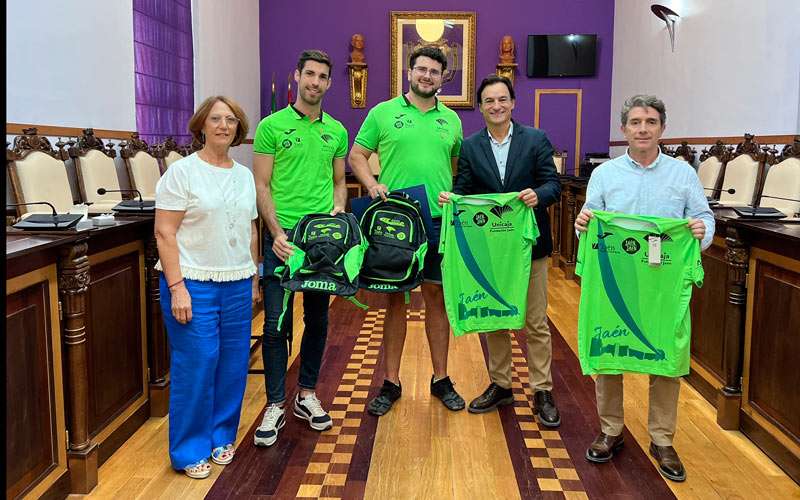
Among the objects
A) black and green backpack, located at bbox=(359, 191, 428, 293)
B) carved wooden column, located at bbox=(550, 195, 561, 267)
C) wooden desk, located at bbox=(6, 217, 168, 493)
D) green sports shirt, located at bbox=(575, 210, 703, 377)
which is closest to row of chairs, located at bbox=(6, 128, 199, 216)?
wooden desk, located at bbox=(6, 217, 168, 493)

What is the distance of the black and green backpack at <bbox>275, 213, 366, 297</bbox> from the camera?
2732 mm

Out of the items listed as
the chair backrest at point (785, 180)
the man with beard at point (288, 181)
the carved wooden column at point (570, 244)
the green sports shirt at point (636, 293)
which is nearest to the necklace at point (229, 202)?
the man with beard at point (288, 181)

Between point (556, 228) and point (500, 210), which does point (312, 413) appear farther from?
point (556, 228)

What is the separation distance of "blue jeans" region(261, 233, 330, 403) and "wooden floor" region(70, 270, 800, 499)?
0.79ft

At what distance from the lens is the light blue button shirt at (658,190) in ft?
8.34

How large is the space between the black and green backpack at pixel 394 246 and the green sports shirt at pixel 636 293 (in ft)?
2.33

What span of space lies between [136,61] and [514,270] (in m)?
3.89

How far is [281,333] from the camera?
2896mm

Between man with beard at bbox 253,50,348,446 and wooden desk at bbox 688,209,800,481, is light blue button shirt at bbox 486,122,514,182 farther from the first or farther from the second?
wooden desk at bbox 688,209,800,481

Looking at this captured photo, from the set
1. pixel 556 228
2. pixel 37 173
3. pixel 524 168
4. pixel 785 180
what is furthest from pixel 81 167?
pixel 556 228

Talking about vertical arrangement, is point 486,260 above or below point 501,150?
below

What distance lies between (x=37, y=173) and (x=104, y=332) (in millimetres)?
1554

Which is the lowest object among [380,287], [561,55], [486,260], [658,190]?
[380,287]

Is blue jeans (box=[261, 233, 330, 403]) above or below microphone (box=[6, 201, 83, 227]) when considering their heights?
below
